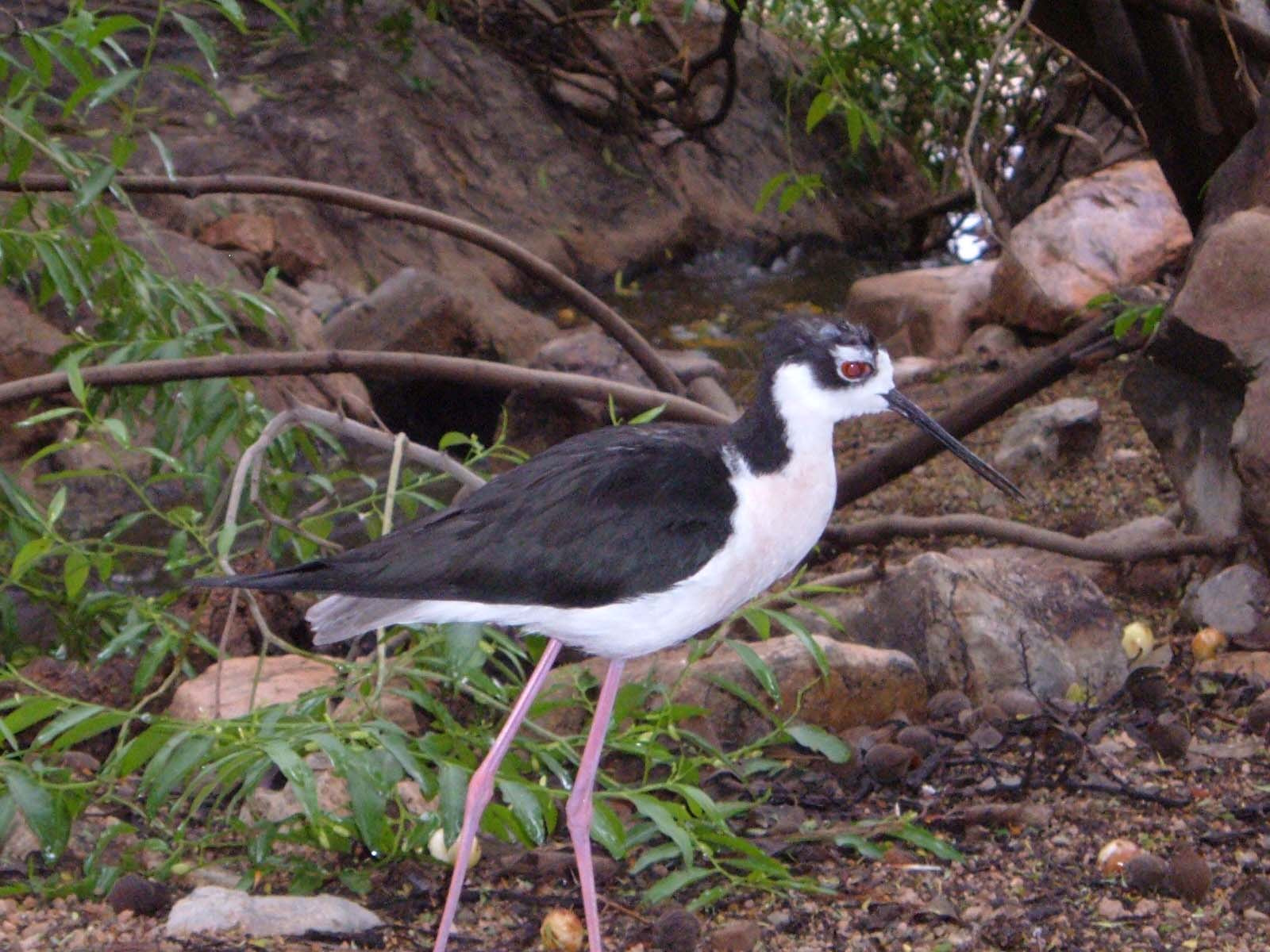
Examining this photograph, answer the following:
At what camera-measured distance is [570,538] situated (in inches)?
115

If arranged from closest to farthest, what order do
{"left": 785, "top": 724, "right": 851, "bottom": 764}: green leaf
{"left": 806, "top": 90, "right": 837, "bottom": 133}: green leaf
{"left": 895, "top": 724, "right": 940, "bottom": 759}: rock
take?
1. {"left": 785, "top": 724, "right": 851, "bottom": 764}: green leaf
2. {"left": 895, "top": 724, "right": 940, "bottom": 759}: rock
3. {"left": 806, "top": 90, "right": 837, "bottom": 133}: green leaf

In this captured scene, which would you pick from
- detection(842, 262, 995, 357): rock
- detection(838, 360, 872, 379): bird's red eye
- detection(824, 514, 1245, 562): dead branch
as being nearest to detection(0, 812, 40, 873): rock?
detection(838, 360, 872, 379): bird's red eye

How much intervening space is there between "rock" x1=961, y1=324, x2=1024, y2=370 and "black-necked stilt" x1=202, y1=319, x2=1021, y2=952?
4.41 m

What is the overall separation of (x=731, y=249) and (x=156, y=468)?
6443 mm

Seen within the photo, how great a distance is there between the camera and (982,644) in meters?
4.07

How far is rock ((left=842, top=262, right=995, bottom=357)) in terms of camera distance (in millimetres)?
8102

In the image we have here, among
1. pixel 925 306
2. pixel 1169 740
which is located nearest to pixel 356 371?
pixel 1169 740

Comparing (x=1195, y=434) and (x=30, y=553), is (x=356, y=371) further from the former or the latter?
(x=1195, y=434)

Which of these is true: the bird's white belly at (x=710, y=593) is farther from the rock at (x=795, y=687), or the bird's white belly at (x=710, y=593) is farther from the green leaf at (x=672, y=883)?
the rock at (x=795, y=687)

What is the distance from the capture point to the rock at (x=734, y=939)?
2906 mm

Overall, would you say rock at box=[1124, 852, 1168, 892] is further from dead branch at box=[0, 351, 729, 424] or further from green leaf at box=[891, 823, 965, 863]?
dead branch at box=[0, 351, 729, 424]

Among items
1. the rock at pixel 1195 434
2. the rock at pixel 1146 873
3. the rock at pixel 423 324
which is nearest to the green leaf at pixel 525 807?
the rock at pixel 1146 873

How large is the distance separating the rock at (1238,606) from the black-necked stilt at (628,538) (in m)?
1.70

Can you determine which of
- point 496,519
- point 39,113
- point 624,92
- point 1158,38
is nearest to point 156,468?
point 496,519
